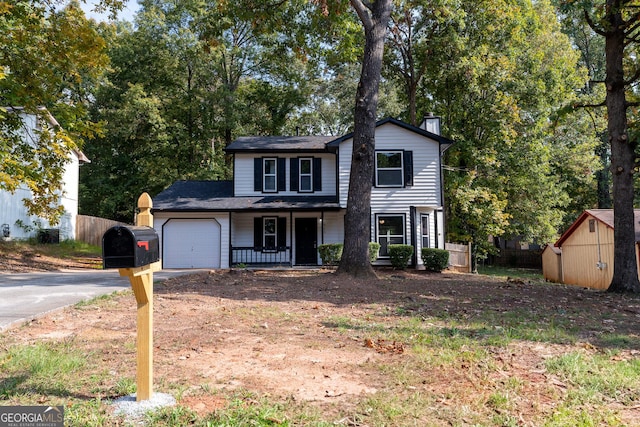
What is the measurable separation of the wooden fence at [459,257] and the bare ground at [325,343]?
460 inches

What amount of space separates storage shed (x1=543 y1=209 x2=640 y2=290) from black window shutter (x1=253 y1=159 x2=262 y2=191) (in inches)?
571

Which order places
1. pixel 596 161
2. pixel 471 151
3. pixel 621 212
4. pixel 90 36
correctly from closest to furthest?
pixel 621 212
pixel 90 36
pixel 471 151
pixel 596 161

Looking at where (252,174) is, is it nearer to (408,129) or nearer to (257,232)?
(257,232)

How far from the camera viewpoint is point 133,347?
15.8ft

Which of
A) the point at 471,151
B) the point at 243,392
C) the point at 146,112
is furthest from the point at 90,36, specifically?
the point at 471,151

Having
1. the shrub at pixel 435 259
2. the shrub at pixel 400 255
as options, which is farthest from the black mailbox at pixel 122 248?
the shrub at pixel 435 259

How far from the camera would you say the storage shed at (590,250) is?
18.5 m

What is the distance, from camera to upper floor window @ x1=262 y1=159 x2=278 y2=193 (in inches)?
829

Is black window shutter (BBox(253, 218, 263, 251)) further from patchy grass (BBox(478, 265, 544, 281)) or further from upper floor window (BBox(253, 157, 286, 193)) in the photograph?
patchy grass (BBox(478, 265, 544, 281))

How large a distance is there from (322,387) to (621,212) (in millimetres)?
10380

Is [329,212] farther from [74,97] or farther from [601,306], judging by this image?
[74,97]

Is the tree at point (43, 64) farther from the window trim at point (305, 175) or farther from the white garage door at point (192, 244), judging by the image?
the window trim at point (305, 175)

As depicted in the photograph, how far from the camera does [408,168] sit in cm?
1956

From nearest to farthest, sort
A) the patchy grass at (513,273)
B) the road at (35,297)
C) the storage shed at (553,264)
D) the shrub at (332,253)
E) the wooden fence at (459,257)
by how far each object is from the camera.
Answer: the road at (35,297) → the shrub at (332,253) → the wooden fence at (459,257) → the storage shed at (553,264) → the patchy grass at (513,273)
